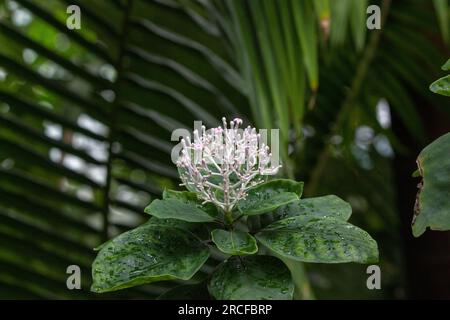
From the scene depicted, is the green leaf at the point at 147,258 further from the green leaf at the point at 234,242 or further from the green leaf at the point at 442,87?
the green leaf at the point at 442,87

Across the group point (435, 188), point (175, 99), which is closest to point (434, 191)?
point (435, 188)

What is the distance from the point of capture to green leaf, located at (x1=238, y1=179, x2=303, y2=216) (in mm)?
327

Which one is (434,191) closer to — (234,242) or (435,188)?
(435,188)

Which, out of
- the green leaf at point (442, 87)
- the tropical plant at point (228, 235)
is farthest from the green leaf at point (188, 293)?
the green leaf at point (442, 87)

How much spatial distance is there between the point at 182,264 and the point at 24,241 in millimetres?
556

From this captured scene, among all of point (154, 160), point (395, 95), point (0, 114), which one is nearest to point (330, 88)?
point (395, 95)

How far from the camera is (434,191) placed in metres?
0.32

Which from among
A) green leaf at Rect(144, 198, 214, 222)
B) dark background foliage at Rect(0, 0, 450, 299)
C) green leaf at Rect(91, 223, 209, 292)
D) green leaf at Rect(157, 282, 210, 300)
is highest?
dark background foliage at Rect(0, 0, 450, 299)

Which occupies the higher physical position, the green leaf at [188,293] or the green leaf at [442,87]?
the green leaf at [442,87]

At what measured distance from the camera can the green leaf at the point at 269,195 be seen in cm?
33

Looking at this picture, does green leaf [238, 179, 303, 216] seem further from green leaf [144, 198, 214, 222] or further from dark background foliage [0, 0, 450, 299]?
dark background foliage [0, 0, 450, 299]

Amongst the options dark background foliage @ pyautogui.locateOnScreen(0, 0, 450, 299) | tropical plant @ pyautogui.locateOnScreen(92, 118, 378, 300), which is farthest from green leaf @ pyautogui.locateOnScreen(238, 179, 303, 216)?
dark background foliage @ pyautogui.locateOnScreen(0, 0, 450, 299)

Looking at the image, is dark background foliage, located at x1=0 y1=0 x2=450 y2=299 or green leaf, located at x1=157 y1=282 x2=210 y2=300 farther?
dark background foliage, located at x1=0 y1=0 x2=450 y2=299

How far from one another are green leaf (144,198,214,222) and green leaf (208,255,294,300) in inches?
1.1
